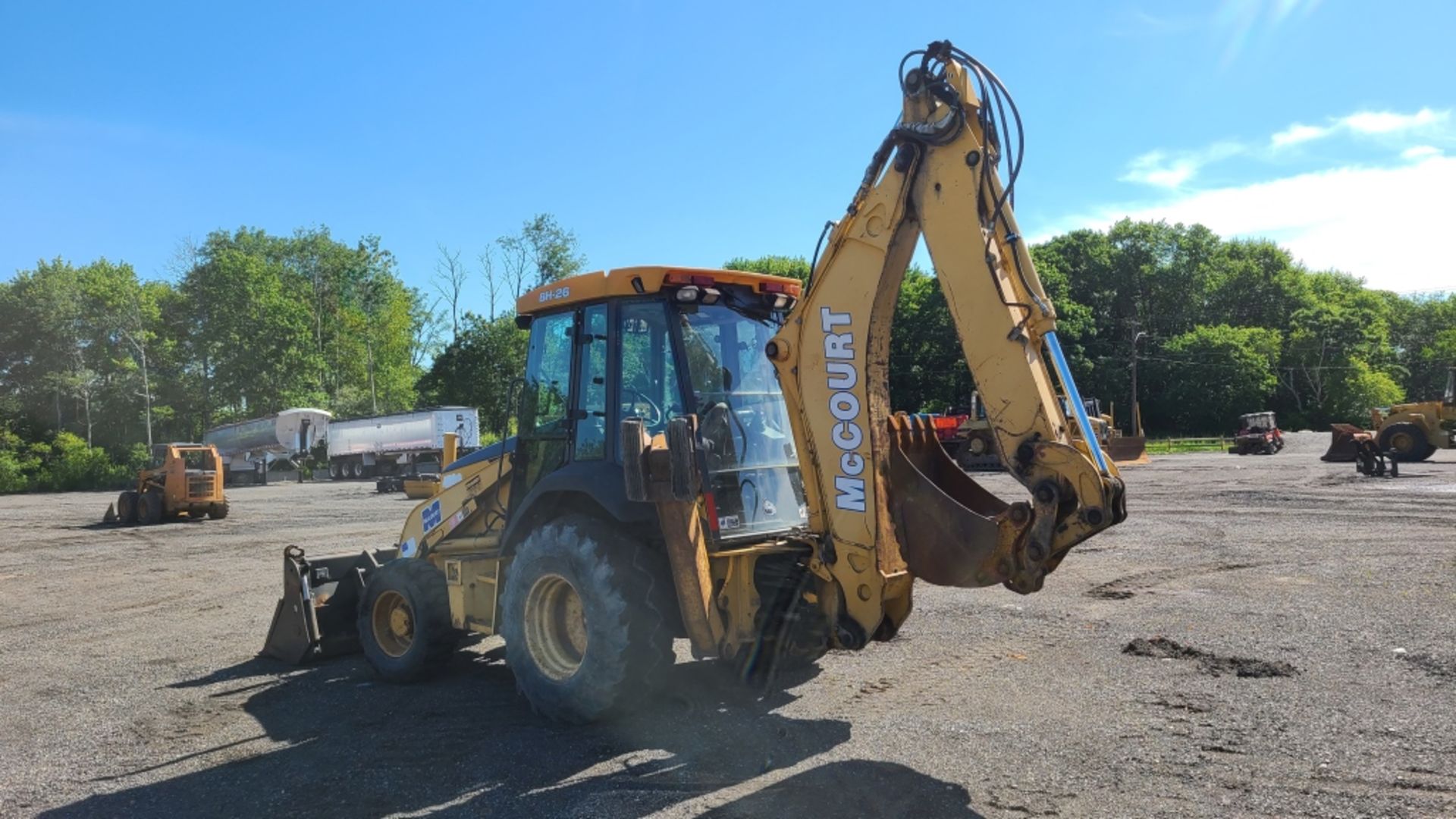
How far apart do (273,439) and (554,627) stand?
49623 millimetres

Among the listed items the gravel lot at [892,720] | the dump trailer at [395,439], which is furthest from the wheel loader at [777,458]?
the dump trailer at [395,439]

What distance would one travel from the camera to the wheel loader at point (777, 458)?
4539mm

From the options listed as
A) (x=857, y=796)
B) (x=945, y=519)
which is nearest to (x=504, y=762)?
(x=857, y=796)

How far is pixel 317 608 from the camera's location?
7.88 metres

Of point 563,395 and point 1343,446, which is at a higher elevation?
point 563,395

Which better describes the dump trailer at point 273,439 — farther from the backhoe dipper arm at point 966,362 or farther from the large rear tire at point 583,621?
the backhoe dipper arm at point 966,362

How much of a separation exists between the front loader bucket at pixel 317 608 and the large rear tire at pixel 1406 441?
2969cm

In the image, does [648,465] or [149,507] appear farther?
[149,507]

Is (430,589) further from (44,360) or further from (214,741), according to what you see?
(44,360)

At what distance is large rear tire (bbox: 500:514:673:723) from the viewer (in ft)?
17.4

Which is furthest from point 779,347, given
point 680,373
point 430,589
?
point 430,589

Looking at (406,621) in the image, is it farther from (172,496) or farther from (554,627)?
(172,496)

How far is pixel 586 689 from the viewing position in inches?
212

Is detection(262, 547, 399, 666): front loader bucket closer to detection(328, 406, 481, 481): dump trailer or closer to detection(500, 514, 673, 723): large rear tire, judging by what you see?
detection(500, 514, 673, 723): large rear tire
